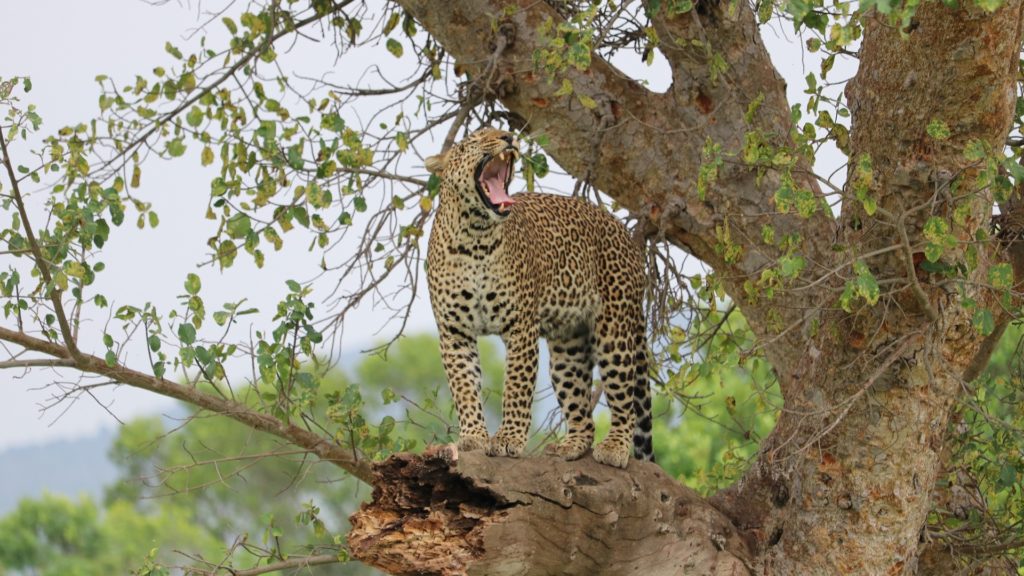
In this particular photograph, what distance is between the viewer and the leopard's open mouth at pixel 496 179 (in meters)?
6.77

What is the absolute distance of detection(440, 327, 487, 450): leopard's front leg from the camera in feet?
22.4

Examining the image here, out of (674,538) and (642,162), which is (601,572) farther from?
(642,162)

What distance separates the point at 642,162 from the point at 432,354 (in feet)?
151

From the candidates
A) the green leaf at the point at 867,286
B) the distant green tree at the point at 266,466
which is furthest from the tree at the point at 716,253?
the distant green tree at the point at 266,466

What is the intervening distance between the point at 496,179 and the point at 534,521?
1823 millimetres

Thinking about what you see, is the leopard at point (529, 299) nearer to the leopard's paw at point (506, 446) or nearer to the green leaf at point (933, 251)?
the leopard's paw at point (506, 446)

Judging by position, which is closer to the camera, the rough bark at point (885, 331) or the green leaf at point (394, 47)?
the rough bark at point (885, 331)

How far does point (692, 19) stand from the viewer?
8062mm

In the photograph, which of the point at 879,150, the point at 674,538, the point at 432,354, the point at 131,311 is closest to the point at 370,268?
the point at 131,311

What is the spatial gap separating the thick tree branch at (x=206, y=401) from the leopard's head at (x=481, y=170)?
1.40m

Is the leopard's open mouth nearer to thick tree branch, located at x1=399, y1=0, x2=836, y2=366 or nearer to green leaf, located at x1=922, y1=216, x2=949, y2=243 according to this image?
thick tree branch, located at x1=399, y1=0, x2=836, y2=366

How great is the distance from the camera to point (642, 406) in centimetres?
771

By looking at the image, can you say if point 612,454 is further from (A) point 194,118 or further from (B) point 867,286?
(A) point 194,118

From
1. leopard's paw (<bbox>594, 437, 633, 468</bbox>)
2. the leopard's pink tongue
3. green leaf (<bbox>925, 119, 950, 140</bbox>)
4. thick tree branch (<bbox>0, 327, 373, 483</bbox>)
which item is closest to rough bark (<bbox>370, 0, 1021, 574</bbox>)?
green leaf (<bbox>925, 119, 950, 140</bbox>)
